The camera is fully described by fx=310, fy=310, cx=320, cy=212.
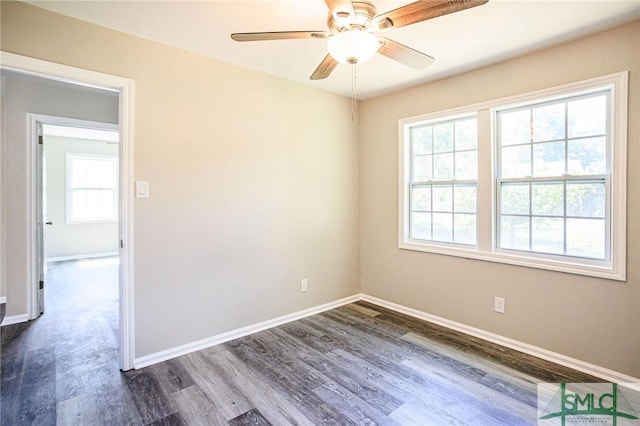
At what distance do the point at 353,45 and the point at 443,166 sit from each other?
2.09m

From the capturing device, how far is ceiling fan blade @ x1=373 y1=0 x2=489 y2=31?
136 centimetres

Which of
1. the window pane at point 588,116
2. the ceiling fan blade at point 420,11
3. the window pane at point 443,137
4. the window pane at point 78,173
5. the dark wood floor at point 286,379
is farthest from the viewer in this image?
the window pane at point 78,173

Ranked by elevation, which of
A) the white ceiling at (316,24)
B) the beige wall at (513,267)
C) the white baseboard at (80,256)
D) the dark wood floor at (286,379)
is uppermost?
the white ceiling at (316,24)

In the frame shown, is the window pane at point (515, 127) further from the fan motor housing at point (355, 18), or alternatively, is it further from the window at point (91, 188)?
the window at point (91, 188)

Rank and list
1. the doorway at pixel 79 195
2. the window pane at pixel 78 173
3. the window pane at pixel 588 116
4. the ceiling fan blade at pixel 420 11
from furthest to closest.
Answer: the window pane at pixel 78 173, the doorway at pixel 79 195, the window pane at pixel 588 116, the ceiling fan blade at pixel 420 11

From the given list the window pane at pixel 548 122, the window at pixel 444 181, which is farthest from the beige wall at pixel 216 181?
the window pane at pixel 548 122

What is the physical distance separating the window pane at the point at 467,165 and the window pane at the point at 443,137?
15 cm

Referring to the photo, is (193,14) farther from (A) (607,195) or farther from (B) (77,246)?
(B) (77,246)

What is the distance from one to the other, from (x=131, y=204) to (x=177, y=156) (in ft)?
1.69

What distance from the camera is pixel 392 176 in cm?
361

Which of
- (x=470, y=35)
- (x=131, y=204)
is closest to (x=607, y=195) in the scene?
(x=470, y=35)

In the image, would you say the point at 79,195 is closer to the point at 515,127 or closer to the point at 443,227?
the point at 443,227

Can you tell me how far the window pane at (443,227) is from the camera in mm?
3209

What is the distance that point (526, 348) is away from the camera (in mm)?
2582
